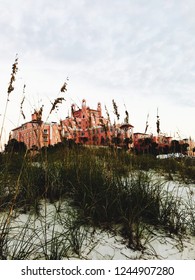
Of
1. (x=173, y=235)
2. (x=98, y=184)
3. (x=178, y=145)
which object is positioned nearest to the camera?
(x=173, y=235)

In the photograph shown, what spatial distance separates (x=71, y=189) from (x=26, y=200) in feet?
1.63

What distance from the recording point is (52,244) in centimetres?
206

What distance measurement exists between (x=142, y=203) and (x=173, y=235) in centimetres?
41

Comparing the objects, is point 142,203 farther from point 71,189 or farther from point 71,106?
point 71,106

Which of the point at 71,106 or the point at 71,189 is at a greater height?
the point at 71,106

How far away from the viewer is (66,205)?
278 cm

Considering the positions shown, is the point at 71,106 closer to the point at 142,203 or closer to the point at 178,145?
the point at 142,203

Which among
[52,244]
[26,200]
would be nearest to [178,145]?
[26,200]
